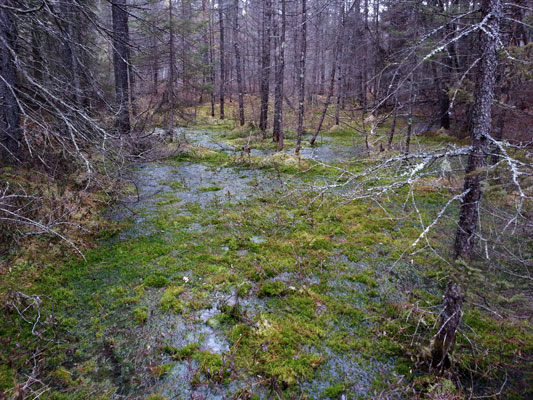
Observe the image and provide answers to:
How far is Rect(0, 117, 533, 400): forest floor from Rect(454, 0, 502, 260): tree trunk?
37cm

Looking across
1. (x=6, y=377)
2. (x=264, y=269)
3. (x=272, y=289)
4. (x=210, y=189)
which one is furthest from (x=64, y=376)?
(x=210, y=189)

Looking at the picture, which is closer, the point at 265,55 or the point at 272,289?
the point at 272,289

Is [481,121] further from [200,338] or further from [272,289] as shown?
[200,338]

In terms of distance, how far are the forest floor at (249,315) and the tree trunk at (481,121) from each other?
37 centimetres

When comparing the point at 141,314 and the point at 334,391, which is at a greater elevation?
the point at 141,314

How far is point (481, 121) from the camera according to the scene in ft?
9.60

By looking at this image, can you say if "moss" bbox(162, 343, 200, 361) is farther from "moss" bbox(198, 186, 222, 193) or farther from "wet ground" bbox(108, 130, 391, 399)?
"moss" bbox(198, 186, 222, 193)

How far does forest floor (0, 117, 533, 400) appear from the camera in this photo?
3385 millimetres

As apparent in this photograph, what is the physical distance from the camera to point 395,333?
4113 millimetres

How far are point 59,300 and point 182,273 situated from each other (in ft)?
5.62

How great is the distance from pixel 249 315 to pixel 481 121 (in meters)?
3.43

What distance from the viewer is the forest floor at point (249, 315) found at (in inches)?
133

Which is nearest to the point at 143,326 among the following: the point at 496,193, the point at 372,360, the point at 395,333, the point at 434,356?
the point at 372,360

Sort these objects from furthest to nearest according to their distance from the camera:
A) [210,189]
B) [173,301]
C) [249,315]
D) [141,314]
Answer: [210,189] < [173,301] < [249,315] < [141,314]
